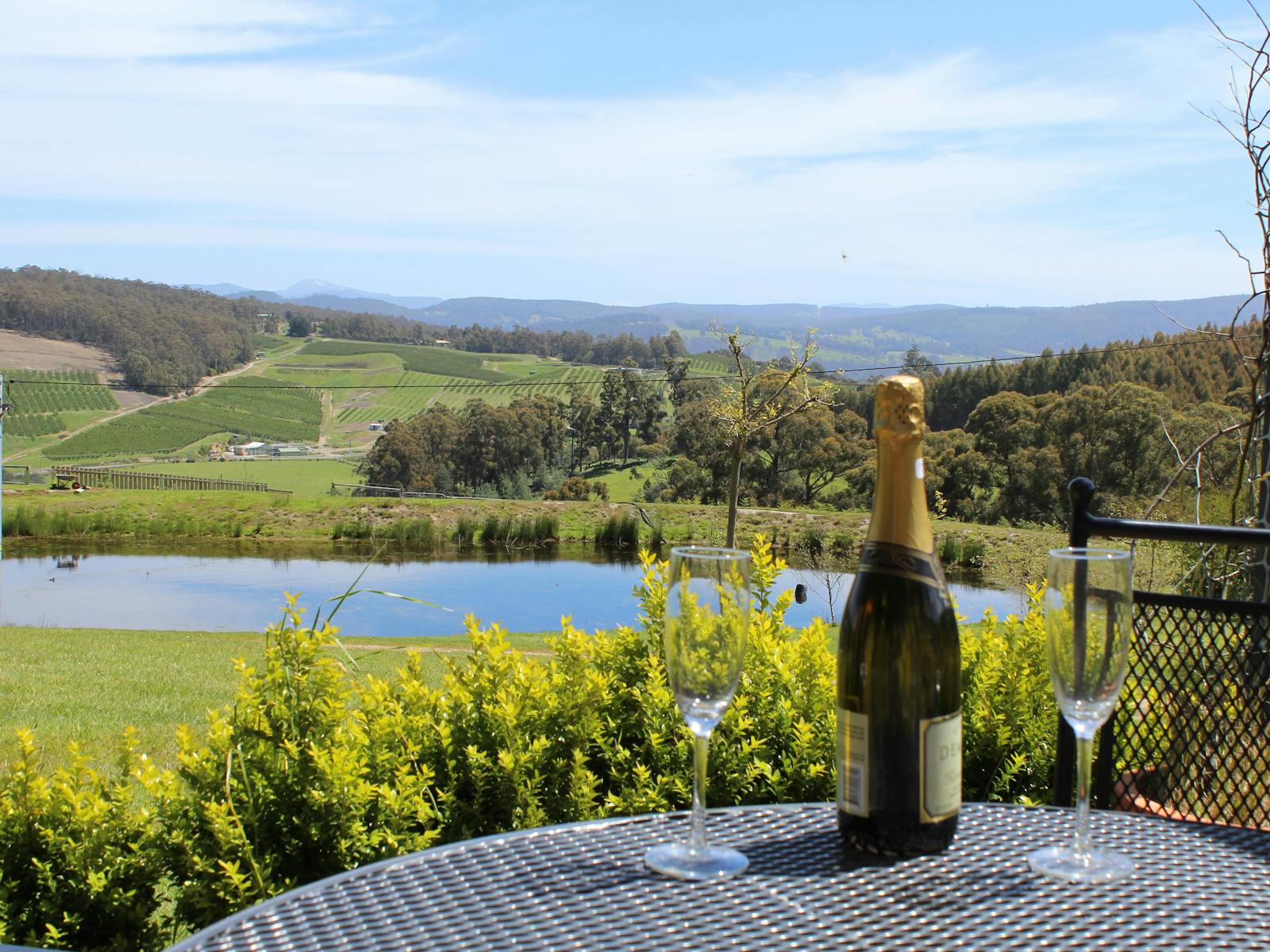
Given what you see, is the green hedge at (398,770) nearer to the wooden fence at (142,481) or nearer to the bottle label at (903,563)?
the bottle label at (903,563)

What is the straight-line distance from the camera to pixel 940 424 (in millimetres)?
40719

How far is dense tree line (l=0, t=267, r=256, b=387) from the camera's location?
8000 centimetres

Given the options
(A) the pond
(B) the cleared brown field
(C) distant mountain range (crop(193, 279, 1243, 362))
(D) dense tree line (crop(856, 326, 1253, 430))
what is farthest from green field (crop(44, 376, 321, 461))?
(D) dense tree line (crop(856, 326, 1253, 430))

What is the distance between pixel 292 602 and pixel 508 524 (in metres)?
26.1

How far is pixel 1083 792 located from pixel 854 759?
25 centimetres

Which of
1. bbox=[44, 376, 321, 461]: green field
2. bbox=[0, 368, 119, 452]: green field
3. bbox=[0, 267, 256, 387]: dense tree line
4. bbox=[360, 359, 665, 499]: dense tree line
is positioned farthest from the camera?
bbox=[0, 267, 256, 387]: dense tree line

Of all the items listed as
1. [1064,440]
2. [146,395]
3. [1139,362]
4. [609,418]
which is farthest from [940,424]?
[146,395]

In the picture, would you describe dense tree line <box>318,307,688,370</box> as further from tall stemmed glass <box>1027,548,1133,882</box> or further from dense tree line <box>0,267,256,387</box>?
tall stemmed glass <box>1027,548,1133,882</box>

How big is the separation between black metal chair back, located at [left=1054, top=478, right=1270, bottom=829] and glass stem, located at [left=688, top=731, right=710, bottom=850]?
949mm

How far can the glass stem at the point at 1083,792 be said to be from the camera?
3.60 feet

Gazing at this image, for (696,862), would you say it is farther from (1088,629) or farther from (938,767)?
(1088,629)

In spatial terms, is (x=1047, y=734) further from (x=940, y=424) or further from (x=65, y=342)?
(x=65, y=342)

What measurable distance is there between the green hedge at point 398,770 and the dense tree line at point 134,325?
8244 centimetres

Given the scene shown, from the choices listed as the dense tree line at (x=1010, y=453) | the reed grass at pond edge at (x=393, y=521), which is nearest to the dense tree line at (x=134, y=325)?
the reed grass at pond edge at (x=393, y=521)
